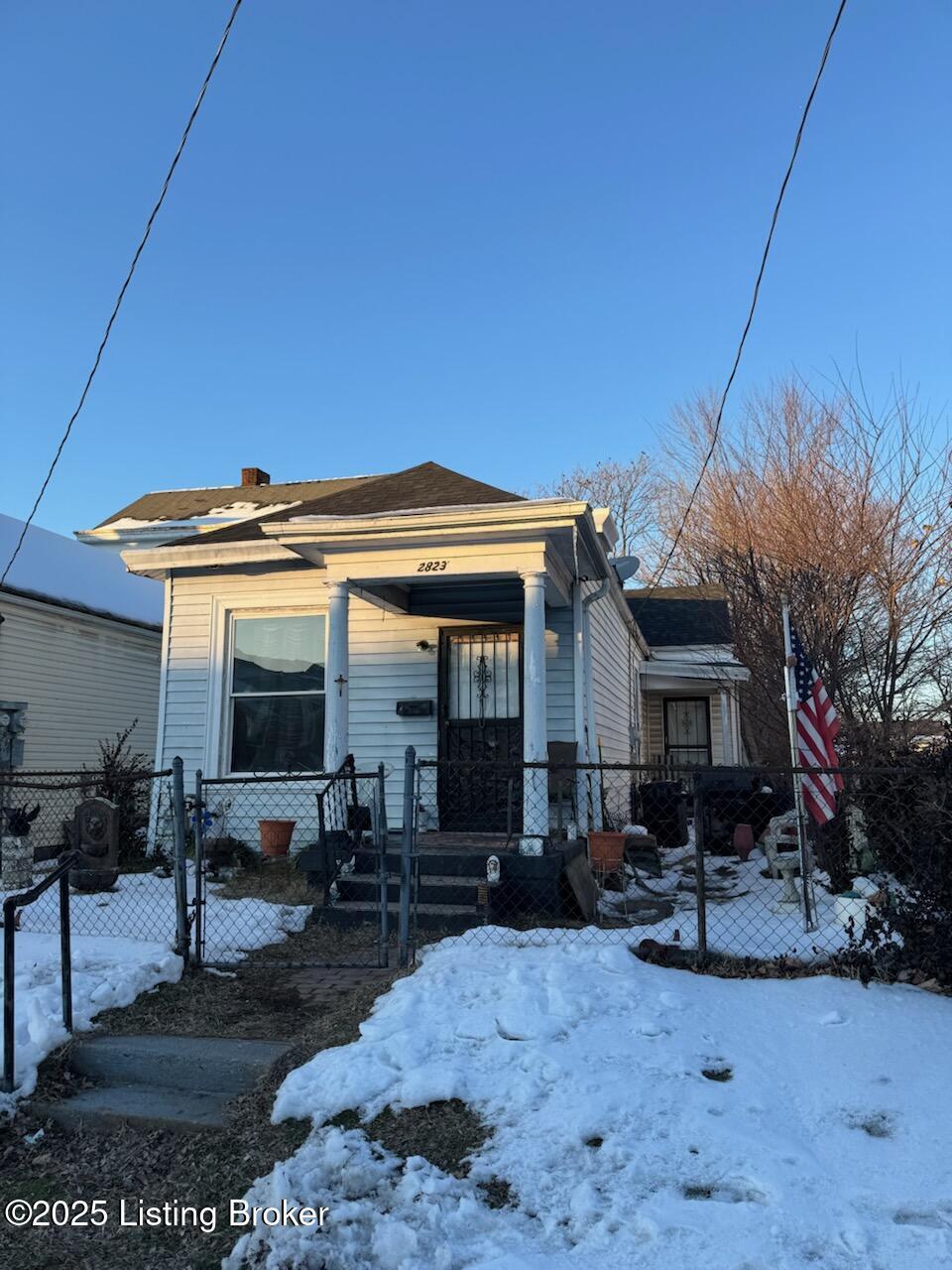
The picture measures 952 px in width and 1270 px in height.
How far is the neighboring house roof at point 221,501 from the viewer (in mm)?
16516

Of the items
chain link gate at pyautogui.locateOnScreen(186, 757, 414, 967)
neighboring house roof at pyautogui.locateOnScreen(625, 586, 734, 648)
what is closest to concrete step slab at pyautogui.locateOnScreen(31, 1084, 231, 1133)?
chain link gate at pyautogui.locateOnScreen(186, 757, 414, 967)

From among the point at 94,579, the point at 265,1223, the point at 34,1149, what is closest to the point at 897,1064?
the point at 265,1223

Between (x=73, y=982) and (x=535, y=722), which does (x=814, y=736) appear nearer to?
(x=535, y=722)

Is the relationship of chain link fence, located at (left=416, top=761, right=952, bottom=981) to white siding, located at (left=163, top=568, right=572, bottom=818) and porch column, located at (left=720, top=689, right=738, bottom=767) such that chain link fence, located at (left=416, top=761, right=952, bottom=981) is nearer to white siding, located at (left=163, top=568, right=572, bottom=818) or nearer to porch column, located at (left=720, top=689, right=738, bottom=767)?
white siding, located at (left=163, top=568, right=572, bottom=818)

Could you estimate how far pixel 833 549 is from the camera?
9789 millimetres

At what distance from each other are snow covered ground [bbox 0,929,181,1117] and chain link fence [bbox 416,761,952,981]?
1.78 metres

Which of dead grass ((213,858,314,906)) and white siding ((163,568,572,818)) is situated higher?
white siding ((163,568,572,818))

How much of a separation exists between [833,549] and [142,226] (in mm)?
7718

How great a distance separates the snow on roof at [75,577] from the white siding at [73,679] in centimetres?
24

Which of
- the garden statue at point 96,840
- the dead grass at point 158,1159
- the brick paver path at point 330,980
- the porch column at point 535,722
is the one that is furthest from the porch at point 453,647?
the dead grass at point 158,1159

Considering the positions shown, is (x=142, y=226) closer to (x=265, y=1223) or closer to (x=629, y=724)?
(x=265, y=1223)

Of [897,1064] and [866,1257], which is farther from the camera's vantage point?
[897,1064]

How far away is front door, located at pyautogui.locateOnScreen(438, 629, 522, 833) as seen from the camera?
30.4 ft

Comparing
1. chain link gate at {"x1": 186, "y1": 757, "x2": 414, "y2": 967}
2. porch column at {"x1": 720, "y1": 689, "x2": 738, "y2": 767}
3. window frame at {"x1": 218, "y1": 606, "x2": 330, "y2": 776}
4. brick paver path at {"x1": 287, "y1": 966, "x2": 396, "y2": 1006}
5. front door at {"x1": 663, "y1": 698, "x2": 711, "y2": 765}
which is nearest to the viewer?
brick paver path at {"x1": 287, "y1": 966, "x2": 396, "y2": 1006}
